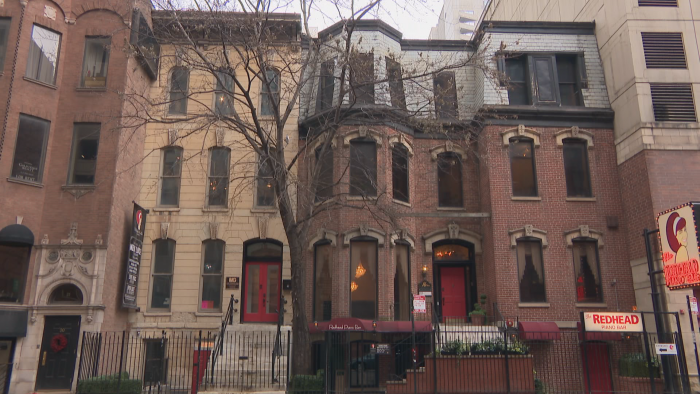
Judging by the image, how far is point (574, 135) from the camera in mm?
20594

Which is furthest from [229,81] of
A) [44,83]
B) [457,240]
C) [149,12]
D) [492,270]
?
[492,270]

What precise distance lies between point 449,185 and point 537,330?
6.35 metres

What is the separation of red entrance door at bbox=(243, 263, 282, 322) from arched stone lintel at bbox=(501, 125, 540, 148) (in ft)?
31.5

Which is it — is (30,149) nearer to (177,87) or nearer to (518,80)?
(177,87)

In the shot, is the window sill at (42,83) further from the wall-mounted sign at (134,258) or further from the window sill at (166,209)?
the window sill at (166,209)

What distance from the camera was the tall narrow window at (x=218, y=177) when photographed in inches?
829

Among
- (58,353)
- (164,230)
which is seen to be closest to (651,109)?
(164,230)

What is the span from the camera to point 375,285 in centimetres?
1912

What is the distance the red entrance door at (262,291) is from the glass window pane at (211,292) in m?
1.01

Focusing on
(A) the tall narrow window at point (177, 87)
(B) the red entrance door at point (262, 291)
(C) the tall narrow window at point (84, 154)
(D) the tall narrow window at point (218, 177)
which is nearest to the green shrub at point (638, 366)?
(B) the red entrance door at point (262, 291)

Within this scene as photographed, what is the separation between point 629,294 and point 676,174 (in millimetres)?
4376

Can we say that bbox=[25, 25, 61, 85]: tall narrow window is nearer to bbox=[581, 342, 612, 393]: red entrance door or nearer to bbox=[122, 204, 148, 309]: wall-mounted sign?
bbox=[122, 204, 148, 309]: wall-mounted sign

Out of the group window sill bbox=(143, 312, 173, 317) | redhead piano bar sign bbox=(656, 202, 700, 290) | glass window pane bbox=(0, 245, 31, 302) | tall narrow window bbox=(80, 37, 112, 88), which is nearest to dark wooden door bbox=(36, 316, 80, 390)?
glass window pane bbox=(0, 245, 31, 302)

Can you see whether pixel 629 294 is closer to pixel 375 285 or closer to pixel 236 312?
pixel 375 285
